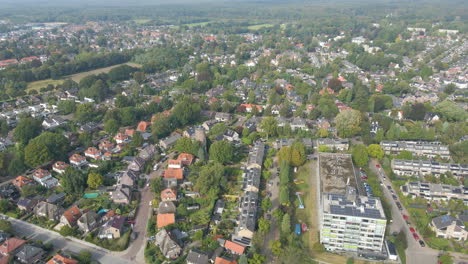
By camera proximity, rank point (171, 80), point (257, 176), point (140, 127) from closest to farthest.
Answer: point (257, 176)
point (140, 127)
point (171, 80)

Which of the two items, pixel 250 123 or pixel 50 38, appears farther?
pixel 50 38

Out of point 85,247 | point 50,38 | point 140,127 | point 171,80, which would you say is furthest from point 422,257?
point 50,38

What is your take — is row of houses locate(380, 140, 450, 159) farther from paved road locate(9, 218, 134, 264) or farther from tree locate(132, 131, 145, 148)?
paved road locate(9, 218, 134, 264)

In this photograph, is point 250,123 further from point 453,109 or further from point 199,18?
point 199,18

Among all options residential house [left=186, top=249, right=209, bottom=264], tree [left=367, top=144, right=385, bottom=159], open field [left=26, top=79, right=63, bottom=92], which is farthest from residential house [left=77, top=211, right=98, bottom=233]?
open field [left=26, top=79, right=63, bottom=92]

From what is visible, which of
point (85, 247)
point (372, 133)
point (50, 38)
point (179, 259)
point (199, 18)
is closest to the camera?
point (179, 259)

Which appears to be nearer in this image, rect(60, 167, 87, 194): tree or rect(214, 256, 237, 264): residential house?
rect(214, 256, 237, 264): residential house
